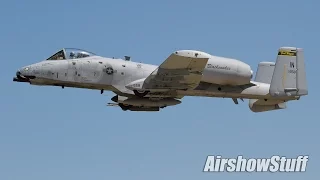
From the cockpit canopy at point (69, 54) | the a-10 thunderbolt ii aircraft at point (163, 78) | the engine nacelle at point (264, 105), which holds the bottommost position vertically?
the engine nacelle at point (264, 105)

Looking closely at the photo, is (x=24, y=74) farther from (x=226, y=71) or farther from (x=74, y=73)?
(x=226, y=71)

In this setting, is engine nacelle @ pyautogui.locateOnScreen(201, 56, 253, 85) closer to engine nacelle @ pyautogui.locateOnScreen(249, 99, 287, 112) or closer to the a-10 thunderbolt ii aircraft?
the a-10 thunderbolt ii aircraft

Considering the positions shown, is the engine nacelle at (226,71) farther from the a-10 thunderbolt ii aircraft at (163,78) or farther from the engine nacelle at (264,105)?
the engine nacelle at (264,105)

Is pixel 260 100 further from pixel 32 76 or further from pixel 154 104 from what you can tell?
pixel 32 76

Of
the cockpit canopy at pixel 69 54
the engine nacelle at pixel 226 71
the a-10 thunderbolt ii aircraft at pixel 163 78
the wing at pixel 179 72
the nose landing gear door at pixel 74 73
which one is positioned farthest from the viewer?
the cockpit canopy at pixel 69 54

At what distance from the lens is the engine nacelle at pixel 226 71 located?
40.2 m

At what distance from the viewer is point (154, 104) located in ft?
137

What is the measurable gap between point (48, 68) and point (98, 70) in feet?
8.36

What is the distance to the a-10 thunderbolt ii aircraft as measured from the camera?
131 feet

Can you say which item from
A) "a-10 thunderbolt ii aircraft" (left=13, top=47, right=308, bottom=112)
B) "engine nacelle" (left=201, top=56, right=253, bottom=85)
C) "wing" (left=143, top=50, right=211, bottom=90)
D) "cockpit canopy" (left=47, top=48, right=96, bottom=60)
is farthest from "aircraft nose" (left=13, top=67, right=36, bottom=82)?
"engine nacelle" (left=201, top=56, right=253, bottom=85)

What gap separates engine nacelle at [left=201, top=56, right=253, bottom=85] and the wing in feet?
3.56

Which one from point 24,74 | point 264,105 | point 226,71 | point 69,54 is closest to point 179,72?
point 226,71

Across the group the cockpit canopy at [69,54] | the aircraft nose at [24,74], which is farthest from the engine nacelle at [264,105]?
the aircraft nose at [24,74]

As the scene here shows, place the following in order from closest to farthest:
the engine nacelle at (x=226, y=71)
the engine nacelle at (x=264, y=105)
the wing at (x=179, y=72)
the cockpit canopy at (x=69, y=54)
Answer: the wing at (x=179, y=72) < the engine nacelle at (x=226, y=71) < the cockpit canopy at (x=69, y=54) < the engine nacelle at (x=264, y=105)
